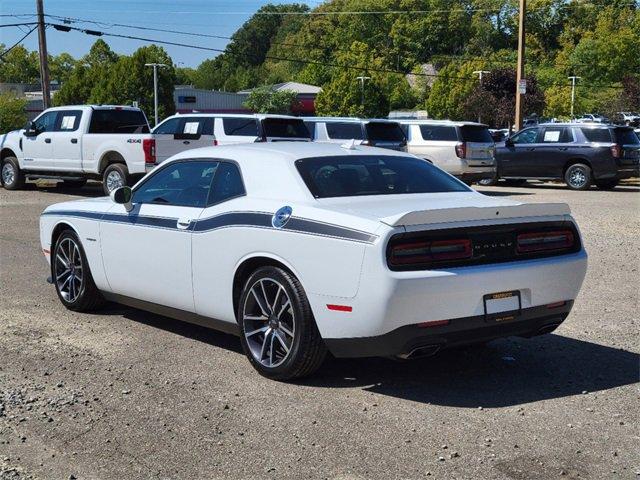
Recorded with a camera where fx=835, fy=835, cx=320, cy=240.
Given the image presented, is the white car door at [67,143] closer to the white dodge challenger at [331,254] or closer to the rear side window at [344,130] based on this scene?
the rear side window at [344,130]

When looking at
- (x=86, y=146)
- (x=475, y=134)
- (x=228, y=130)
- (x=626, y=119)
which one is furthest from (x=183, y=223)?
(x=626, y=119)

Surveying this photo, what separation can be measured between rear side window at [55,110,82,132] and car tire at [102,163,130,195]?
160 centimetres

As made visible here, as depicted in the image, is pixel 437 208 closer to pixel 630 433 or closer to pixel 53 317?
pixel 630 433

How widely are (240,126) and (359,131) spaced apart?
354 centimetres

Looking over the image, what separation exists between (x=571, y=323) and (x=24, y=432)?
4.65 meters

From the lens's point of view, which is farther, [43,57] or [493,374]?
[43,57]

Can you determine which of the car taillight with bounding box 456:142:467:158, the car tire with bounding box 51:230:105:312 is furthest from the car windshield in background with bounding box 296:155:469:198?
the car taillight with bounding box 456:142:467:158

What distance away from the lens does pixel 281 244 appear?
17.5 ft

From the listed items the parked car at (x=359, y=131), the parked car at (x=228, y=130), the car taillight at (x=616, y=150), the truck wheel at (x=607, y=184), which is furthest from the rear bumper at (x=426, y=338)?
the truck wheel at (x=607, y=184)

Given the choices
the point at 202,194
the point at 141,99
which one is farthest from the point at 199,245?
the point at 141,99

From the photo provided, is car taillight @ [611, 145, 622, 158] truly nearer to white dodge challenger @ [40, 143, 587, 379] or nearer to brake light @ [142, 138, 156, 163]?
brake light @ [142, 138, 156, 163]

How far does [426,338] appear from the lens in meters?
4.93

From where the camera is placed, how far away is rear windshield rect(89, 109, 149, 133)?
18.9 metres

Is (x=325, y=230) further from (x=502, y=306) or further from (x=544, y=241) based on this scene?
(x=544, y=241)
